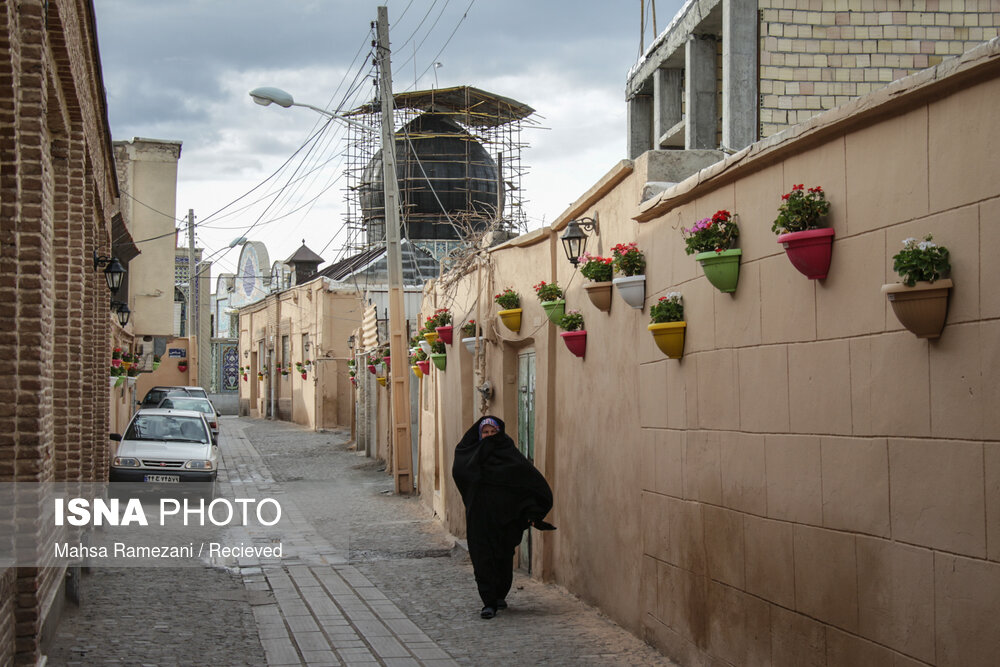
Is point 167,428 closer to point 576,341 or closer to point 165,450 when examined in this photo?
point 165,450

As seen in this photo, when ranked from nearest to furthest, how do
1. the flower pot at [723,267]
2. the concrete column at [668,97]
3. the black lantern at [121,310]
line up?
the flower pot at [723,267], the concrete column at [668,97], the black lantern at [121,310]

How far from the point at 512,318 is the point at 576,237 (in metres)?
2.62

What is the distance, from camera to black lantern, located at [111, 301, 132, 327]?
17812 millimetres

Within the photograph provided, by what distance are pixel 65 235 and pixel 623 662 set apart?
5581mm

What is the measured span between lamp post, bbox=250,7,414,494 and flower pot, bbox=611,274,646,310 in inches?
402

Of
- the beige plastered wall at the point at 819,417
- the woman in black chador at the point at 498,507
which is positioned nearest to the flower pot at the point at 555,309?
the beige plastered wall at the point at 819,417

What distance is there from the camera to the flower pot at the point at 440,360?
15.6 metres

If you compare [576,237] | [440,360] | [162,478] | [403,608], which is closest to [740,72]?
Result: [576,237]

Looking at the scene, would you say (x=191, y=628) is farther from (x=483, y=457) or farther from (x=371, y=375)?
(x=371, y=375)

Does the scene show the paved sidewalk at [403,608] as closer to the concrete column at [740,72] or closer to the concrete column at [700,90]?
the concrete column at [740,72]

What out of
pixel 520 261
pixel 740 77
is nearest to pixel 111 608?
pixel 520 261

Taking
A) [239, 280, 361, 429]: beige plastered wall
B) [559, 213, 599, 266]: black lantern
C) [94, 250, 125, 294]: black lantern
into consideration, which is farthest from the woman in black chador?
[239, 280, 361, 429]: beige plastered wall

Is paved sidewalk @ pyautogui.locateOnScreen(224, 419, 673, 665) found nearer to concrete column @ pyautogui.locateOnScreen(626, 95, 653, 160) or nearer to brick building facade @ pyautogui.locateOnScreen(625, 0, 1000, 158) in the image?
brick building facade @ pyautogui.locateOnScreen(625, 0, 1000, 158)

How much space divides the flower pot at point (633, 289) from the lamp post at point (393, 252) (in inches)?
402
